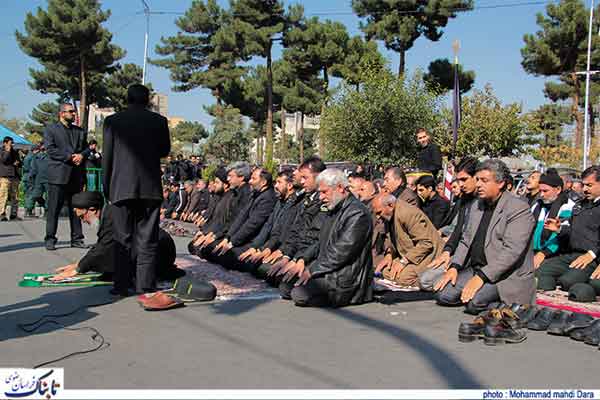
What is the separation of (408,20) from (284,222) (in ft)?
104

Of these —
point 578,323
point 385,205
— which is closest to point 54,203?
point 385,205

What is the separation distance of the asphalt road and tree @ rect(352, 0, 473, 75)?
32.3 meters

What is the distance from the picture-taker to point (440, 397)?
320 cm

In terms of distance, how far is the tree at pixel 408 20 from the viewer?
3706 cm

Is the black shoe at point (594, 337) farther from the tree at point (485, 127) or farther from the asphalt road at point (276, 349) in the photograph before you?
the tree at point (485, 127)

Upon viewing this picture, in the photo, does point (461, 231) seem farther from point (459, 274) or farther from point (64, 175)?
point (64, 175)

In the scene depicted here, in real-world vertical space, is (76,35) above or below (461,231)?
above

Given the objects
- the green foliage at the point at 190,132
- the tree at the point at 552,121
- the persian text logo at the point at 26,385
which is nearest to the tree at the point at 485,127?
the tree at the point at 552,121

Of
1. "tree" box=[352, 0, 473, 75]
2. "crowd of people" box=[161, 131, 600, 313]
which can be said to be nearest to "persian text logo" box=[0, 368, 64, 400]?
"crowd of people" box=[161, 131, 600, 313]

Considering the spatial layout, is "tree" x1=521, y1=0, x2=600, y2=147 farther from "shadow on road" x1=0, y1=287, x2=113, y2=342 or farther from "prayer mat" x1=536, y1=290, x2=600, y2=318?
"shadow on road" x1=0, y1=287, x2=113, y2=342

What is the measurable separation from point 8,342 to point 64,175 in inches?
197

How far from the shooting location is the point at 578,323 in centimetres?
512

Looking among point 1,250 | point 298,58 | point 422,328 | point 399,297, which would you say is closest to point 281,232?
point 399,297

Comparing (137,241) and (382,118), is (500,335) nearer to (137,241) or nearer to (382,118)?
(137,241)
